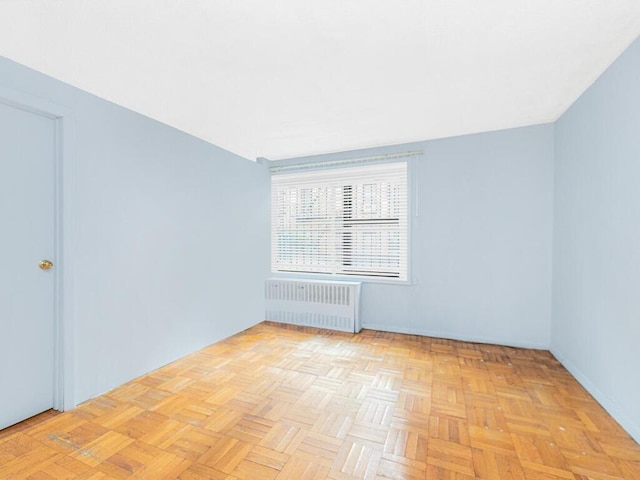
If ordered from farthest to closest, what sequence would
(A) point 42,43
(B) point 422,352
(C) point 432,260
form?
(C) point 432,260, (B) point 422,352, (A) point 42,43

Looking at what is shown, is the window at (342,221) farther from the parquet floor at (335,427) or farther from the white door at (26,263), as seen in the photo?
the white door at (26,263)

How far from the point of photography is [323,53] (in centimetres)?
182

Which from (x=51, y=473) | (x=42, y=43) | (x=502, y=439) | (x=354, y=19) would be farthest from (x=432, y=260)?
(x=42, y=43)

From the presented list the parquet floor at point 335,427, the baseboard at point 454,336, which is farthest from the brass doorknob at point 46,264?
the baseboard at point 454,336

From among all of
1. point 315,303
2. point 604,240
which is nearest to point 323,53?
point 604,240

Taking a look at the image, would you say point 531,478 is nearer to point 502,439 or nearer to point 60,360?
point 502,439

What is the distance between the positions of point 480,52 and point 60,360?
3.46 m

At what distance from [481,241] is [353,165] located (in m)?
1.78

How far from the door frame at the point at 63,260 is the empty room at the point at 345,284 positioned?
15 mm

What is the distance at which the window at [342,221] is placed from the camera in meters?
3.71

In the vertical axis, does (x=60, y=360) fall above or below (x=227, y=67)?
below

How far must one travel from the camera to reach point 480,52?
1.82 meters

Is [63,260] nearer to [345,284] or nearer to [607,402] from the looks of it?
[345,284]

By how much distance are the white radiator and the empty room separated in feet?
0.23
